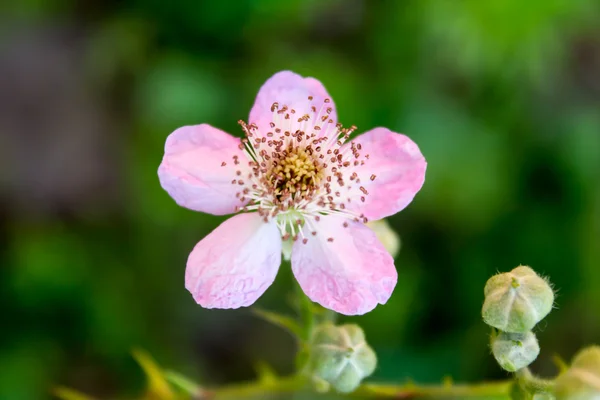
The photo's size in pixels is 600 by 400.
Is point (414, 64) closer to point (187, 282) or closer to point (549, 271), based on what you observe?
point (549, 271)

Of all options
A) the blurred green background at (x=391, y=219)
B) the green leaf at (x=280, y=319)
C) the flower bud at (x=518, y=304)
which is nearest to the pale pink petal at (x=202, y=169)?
the green leaf at (x=280, y=319)

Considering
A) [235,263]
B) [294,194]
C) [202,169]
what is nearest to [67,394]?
[235,263]

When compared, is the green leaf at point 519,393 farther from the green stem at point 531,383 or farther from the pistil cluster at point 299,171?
the pistil cluster at point 299,171

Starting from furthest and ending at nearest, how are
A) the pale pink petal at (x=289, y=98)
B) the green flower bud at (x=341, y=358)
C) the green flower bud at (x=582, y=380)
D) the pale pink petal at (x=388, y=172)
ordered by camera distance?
the pale pink petal at (x=289, y=98)
the pale pink petal at (x=388, y=172)
the green flower bud at (x=341, y=358)
the green flower bud at (x=582, y=380)

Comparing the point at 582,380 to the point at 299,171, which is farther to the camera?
the point at 299,171

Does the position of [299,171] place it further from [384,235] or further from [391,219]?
[391,219]

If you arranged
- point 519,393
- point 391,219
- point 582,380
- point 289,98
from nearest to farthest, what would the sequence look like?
point 582,380 < point 519,393 < point 289,98 < point 391,219

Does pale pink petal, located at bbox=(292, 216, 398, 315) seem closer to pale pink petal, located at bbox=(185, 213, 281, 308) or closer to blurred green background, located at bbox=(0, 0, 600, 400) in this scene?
pale pink petal, located at bbox=(185, 213, 281, 308)

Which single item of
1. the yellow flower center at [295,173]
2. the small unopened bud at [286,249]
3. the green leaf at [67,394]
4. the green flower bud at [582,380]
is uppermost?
the yellow flower center at [295,173]

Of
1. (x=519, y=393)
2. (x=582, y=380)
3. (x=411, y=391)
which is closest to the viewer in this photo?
(x=582, y=380)
